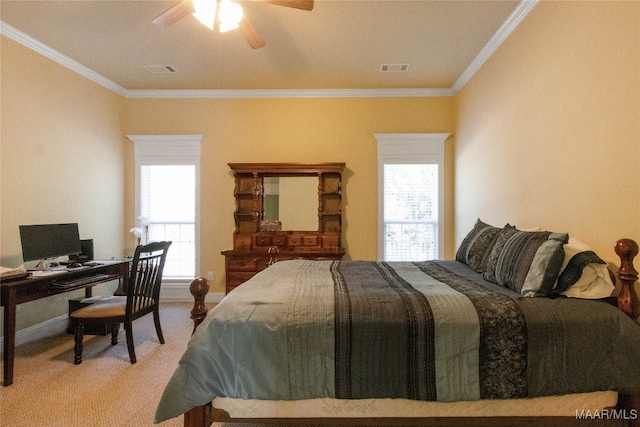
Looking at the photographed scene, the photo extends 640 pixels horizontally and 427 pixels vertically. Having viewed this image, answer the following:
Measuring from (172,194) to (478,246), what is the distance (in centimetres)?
406

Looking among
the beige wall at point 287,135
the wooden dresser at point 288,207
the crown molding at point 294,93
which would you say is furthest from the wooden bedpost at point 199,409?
the crown molding at point 294,93

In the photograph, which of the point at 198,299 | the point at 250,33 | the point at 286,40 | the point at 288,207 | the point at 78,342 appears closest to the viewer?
the point at 198,299

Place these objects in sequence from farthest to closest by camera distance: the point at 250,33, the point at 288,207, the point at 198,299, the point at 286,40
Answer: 1. the point at 288,207
2. the point at 286,40
3. the point at 250,33
4. the point at 198,299

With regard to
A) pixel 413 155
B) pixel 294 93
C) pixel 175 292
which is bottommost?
pixel 175 292

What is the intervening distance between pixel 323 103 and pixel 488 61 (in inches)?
82.4

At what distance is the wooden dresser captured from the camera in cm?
440

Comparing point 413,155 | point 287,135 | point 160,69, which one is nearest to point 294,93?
point 287,135

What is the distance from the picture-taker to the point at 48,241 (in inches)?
123

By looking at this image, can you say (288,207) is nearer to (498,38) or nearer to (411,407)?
(498,38)

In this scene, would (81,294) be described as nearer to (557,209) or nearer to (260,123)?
(260,123)

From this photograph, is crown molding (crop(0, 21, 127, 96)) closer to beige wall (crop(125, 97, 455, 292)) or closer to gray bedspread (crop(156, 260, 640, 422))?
beige wall (crop(125, 97, 455, 292))

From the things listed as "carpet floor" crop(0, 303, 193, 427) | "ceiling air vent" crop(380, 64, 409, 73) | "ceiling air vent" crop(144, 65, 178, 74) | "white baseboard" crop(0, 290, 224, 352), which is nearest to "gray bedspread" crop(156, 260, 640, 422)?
"carpet floor" crop(0, 303, 193, 427)

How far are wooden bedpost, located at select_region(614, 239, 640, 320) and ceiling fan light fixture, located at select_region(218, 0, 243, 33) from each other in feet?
8.74

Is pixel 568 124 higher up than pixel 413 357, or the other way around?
pixel 568 124
